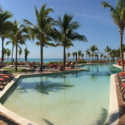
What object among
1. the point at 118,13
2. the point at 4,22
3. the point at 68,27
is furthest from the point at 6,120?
the point at 68,27

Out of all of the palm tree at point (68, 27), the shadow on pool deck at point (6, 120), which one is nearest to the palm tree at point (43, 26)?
the palm tree at point (68, 27)

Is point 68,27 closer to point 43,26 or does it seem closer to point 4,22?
point 43,26

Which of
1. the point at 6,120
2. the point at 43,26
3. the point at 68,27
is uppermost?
the point at 68,27

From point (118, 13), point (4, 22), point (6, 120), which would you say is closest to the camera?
point (6, 120)

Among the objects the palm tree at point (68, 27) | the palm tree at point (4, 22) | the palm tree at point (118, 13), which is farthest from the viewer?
the palm tree at point (68, 27)

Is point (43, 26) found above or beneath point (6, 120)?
above

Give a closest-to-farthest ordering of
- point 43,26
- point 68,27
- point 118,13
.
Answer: point 118,13 < point 43,26 < point 68,27

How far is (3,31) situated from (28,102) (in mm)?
10160

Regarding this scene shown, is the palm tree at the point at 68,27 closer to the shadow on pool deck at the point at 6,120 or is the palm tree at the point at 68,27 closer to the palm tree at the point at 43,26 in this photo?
the palm tree at the point at 43,26

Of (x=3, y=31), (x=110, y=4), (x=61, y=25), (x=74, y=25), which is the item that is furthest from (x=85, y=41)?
(x=3, y=31)

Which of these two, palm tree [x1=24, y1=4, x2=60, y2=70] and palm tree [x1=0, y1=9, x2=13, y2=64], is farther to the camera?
palm tree [x1=24, y1=4, x2=60, y2=70]

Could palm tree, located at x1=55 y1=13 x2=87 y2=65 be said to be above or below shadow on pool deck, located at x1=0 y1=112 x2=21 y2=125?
above

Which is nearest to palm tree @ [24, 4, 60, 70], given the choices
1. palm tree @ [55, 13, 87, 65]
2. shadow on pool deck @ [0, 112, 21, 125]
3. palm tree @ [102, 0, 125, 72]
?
palm tree @ [55, 13, 87, 65]

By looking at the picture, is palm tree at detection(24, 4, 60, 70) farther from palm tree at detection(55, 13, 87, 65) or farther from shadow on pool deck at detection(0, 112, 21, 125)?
shadow on pool deck at detection(0, 112, 21, 125)
